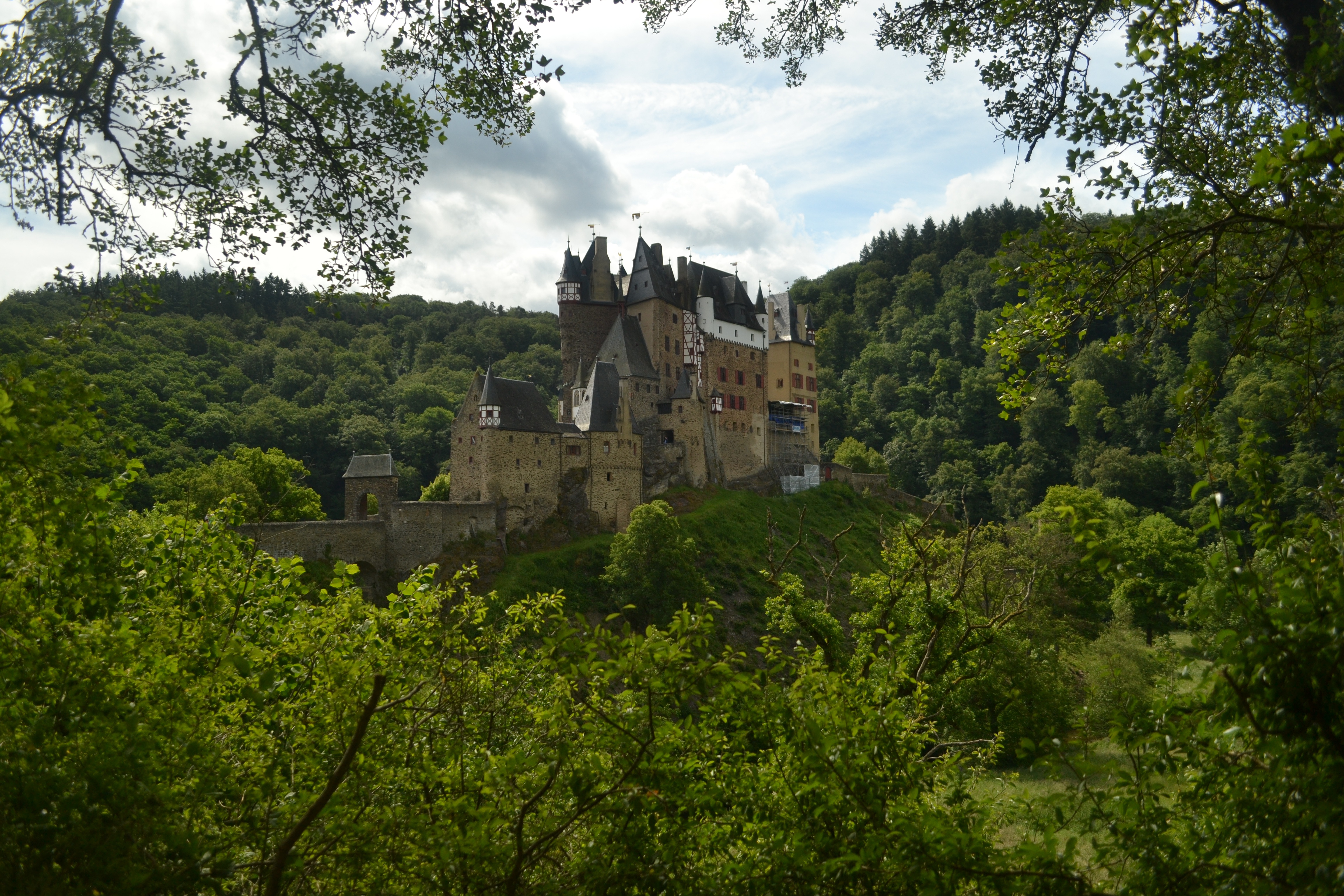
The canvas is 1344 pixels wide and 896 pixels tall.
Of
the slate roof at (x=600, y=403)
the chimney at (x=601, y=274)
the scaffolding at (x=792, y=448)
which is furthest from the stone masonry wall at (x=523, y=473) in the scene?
the scaffolding at (x=792, y=448)

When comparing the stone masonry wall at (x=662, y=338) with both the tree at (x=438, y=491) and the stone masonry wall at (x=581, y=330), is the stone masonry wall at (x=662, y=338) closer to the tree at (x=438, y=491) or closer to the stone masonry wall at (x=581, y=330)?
the stone masonry wall at (x=581, y=330)

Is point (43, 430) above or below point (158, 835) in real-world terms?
above

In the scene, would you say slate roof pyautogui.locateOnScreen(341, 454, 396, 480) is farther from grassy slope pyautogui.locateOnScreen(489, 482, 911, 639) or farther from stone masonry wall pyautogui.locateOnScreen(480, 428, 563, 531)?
grassy slope pyautogui.locateOnScreen(489, 482, 911, 639)

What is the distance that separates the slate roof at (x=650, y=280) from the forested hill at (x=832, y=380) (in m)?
22.8

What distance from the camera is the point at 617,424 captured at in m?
42.8

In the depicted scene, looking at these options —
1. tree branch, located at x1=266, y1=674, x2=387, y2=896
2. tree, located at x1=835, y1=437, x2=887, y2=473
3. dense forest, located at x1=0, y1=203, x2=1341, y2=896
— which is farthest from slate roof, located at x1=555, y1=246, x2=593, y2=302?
tree branch, located at x1=266, y1=674, x2=387, y2=896

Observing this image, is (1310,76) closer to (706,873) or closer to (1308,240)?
(1308,240)

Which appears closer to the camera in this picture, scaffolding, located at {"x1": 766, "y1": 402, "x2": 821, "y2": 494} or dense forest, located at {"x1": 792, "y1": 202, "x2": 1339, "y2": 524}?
scaffolding, located at {"x1": 766, "y1": 402, "x2": 821, "y2": 494}

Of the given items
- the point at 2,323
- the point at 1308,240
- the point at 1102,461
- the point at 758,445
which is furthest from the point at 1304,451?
the point at 2,323

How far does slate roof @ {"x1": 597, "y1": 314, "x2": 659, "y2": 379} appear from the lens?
155 ft

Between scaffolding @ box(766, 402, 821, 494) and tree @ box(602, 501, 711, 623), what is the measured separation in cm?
1969

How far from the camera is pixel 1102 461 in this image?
73938mm

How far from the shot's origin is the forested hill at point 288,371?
187 feet

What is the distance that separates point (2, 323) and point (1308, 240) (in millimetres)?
67336
